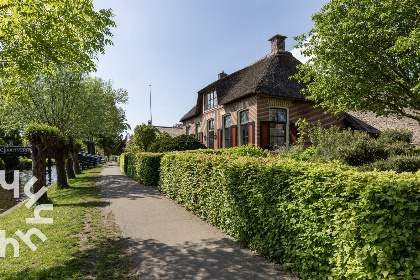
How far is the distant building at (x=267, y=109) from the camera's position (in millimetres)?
15852

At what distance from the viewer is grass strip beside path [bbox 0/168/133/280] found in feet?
13.1

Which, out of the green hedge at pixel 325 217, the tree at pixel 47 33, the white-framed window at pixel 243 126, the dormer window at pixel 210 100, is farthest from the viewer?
the dormer window at pixel 210 100

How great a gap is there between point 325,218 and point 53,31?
7.79 meters

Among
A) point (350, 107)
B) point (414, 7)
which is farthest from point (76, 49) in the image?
point (414, 7)

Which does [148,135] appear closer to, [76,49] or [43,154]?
[43,154]

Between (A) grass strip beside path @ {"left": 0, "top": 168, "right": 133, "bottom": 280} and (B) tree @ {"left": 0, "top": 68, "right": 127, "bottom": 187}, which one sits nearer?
(A) grass strip beside path @ {"left": 0, "top": 168, "right": 133, "bottom": 280}

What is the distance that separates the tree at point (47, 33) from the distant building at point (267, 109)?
999 cm

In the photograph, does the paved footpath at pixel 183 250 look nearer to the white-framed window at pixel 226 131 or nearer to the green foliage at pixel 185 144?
the green foliage at pixel 185 144

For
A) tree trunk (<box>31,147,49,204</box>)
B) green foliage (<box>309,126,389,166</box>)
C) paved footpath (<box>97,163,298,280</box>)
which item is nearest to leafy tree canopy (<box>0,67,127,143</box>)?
tree trunk (<box>31,147,49,204</box>)

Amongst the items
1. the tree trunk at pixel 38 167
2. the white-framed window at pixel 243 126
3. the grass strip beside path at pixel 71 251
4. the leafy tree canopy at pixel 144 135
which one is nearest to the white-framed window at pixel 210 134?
Answer: the white-framed window at pixel 243 126

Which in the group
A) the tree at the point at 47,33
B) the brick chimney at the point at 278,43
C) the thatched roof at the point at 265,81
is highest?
the brick chimney at the point at 278,43

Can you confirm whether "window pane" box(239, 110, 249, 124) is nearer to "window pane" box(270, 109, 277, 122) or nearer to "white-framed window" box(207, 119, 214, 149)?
"window pane" box(270, 109, 277, 122)

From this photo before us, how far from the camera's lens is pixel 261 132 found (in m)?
15.7

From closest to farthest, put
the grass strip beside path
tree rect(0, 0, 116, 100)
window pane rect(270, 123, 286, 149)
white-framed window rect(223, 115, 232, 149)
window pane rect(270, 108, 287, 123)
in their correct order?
1. the grass strip beside path
2. tree rect(0, 0, 116, 100)
3. window pane rect(270, 123, 286, 149)
4. window pane rect(270, 108, 287, 123)
5. white-framed window rect(223, 115, 232, 149)
